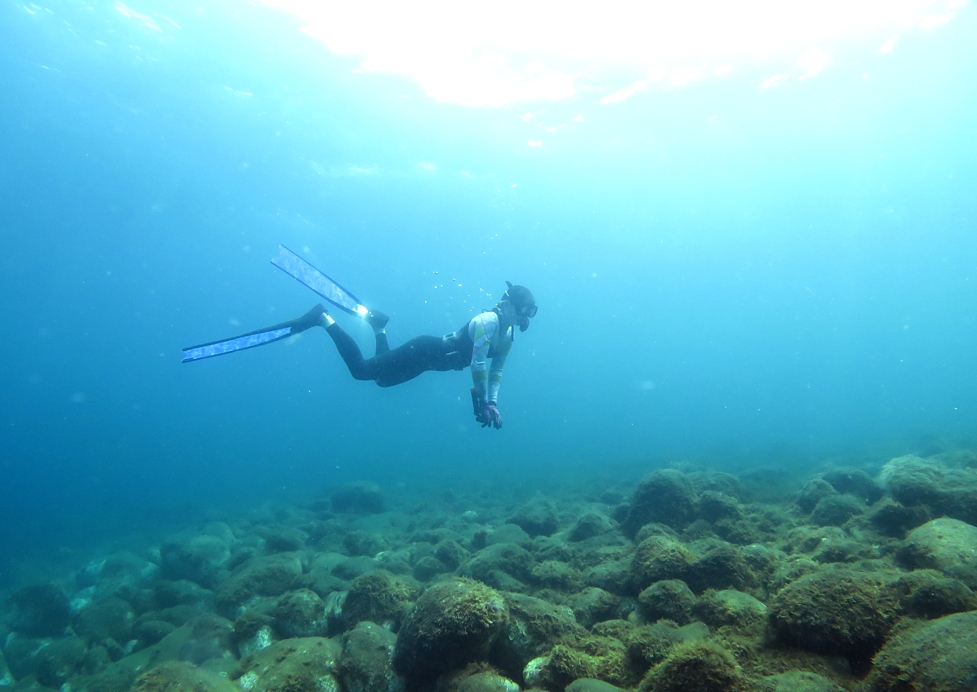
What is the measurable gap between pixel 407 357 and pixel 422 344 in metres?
0.42

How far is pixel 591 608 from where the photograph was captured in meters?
4.71

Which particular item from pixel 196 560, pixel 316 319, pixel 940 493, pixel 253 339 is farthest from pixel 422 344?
pixel 940 493

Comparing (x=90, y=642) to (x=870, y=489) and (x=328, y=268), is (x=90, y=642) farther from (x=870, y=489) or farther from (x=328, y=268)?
(x=328, y=268)

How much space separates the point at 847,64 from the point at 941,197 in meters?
48.1

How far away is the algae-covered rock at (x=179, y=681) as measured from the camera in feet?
11.9

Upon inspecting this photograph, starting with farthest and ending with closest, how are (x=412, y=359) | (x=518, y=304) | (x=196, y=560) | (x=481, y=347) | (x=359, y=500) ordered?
(x=359, y=500)
(x=196, y=560)
(x=412, y=359)
(x=518, y=304)
(x=481, y=347)

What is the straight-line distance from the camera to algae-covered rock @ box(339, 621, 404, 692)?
3.91 metres

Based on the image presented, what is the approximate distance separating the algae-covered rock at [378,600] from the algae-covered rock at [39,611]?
823cm

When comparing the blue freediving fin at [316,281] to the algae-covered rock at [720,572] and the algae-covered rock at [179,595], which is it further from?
the algae-covered rock at [720,572]

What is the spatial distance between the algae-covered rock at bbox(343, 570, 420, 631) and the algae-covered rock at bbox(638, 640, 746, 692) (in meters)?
3.41

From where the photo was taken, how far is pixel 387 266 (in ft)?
186

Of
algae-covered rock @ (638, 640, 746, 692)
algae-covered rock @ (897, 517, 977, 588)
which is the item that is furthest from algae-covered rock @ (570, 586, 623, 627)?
algae-covered rock @ (897, 517, 977, 588)

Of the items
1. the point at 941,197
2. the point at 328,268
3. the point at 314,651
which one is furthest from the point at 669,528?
the point at 941,197

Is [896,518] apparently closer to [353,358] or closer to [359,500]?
[353,358]
